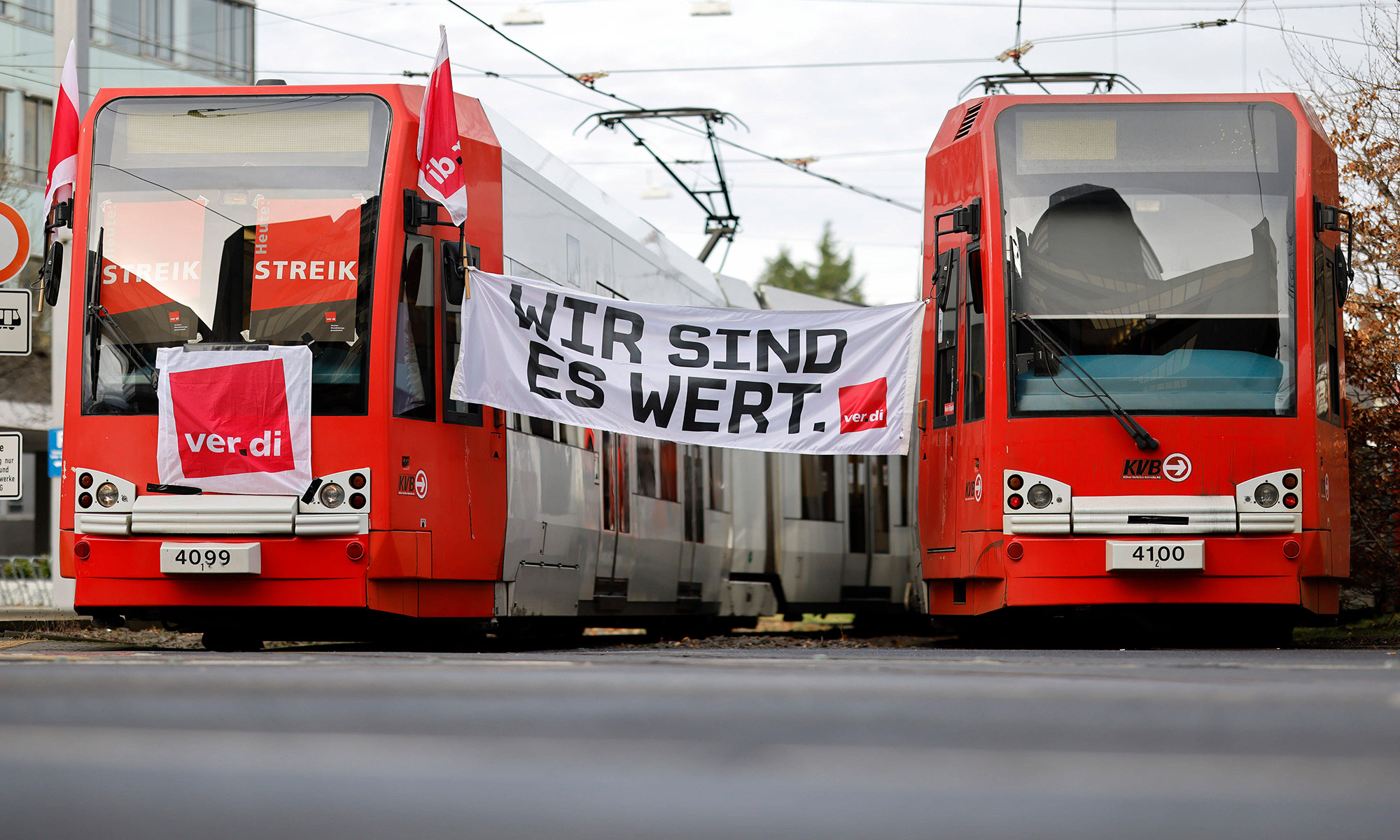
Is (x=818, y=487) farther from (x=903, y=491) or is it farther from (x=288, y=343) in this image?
(x=288, y=343)

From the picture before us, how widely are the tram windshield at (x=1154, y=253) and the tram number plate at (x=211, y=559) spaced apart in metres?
4.64

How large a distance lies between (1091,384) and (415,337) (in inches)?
162

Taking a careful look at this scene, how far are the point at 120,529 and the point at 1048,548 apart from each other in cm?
547

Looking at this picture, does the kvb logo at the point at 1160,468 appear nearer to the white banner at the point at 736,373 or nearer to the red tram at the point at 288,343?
the white banner at the point at 736,373

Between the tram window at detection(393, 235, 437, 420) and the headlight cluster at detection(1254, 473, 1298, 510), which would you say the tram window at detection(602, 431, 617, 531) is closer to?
the tram window at detection(393, 235, 437, 420)

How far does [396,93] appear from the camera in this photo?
9492 millimetres

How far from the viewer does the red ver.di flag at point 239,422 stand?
900cm

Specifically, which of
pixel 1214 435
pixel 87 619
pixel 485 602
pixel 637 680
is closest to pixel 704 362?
pixel 485 602

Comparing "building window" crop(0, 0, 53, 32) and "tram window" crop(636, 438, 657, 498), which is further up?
"building window" crop(0, 0, 53, 32)

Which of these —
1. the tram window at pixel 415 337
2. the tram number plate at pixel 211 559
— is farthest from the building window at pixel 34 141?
the tram number plate at pixel 211 559

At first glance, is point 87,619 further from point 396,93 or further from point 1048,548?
point 1048,548

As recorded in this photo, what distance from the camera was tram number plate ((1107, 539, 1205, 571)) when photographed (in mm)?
9039

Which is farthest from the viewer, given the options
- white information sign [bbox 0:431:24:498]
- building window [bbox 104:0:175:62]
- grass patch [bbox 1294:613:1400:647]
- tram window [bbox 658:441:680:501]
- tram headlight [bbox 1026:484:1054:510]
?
building window [bbox 104:0:175:62]

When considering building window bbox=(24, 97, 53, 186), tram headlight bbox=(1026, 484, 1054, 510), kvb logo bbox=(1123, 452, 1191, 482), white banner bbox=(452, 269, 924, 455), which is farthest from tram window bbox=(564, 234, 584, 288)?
building window bbox=(24, 97, 53, 186)
